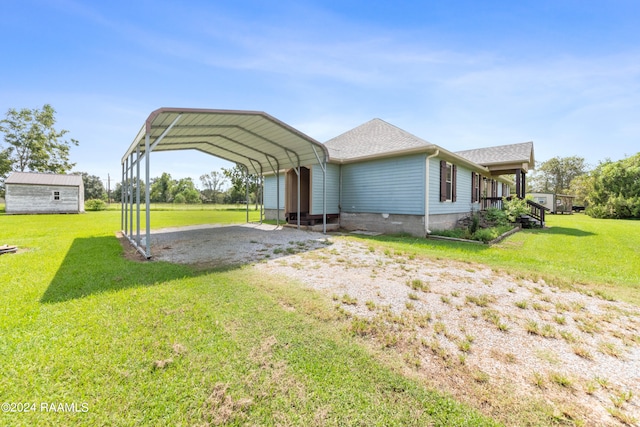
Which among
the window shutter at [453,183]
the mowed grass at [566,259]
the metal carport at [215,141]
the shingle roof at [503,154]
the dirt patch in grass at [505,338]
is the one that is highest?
the shingle roof at [503,154]

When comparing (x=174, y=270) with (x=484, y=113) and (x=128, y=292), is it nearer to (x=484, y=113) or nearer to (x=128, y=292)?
(x=128, y=292)

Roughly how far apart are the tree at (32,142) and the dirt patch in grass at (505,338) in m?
43.5

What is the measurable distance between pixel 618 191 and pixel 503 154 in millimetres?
18377

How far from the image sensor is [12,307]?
293cm

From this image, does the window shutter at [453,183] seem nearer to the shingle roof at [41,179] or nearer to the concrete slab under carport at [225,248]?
the concrete slab under carport at [225,248]

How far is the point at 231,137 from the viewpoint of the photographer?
9258 millimetres

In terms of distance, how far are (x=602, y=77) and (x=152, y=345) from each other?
46.8 ft

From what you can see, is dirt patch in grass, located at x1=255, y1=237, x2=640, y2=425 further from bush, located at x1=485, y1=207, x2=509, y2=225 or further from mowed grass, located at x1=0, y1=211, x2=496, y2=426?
bush, located at x1=485, y1=207, x2=509, y2=225

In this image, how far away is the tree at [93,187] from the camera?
158 ft

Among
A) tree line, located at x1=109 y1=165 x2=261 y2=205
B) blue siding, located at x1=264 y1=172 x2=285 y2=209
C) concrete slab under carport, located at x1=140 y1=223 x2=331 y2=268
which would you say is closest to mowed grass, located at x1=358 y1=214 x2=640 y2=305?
concrete slab under carport, located at x1=140 y1=223 x2=331 y2=268

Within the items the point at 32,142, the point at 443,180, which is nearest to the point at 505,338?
the point at 443,180

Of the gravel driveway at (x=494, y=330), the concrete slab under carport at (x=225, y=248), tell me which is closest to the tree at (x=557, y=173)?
the gravel driveway at (x=494, y=330)

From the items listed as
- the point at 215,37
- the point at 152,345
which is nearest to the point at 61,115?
the point at 215,37

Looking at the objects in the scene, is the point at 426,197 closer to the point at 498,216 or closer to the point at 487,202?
the point at 498,216
